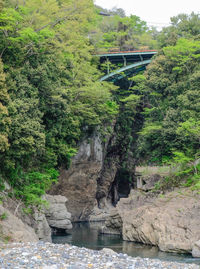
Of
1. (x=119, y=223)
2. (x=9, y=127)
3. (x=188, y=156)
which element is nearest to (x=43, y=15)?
(x=9, y=127)

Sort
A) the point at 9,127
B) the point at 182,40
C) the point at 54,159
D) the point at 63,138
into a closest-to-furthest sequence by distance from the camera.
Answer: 1. the point at 9,127
2. the point at 54,159
3. the point at 63,138
4. the point at 182,40

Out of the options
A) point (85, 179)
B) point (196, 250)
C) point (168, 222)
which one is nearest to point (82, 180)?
point (85, 179)

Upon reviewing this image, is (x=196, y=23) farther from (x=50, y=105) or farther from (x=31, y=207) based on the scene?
(x=31, y=207)

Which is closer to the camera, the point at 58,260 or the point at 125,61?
the point at 58,260

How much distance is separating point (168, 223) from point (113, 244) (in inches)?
153

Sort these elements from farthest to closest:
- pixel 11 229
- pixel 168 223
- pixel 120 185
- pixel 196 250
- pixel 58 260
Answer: pixel 120 185, pixel 168 223, pixel 196 250, pixel 11 229, pixel 58 260

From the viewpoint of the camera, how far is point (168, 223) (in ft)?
59.1

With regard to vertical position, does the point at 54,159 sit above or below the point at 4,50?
below

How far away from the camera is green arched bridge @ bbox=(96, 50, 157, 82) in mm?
33875

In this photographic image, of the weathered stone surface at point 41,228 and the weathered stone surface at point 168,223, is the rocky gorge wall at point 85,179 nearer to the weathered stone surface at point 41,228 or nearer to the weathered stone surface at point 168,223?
the weathered stone surface at point 168,223

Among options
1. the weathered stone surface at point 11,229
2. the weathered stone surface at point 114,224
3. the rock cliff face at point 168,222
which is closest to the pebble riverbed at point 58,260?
the weathered stone surface at point 11,229

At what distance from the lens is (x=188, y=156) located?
23125 mm

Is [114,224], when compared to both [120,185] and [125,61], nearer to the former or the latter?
[120,185]

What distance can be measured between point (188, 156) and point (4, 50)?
47.3 feet
